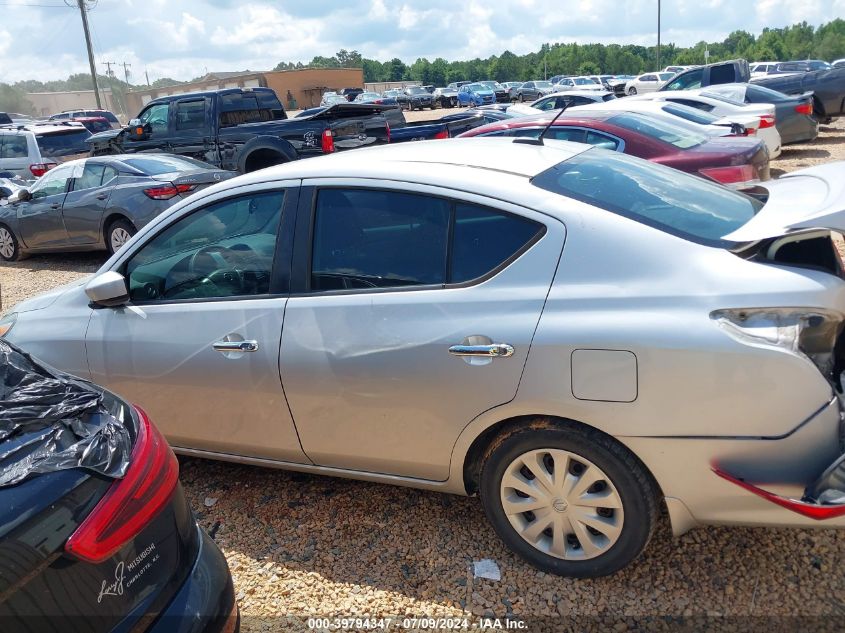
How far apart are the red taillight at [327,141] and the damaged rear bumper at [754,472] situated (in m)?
8.16

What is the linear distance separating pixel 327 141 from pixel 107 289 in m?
6.91

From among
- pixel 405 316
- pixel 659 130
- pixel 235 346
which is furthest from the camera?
pixel 659 130

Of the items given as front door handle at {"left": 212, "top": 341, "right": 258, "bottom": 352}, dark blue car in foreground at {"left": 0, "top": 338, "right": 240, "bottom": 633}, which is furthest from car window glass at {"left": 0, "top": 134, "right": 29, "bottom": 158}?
dark blue car in foreground at {"left": 0, "top": 338, "right": 240, "bottom": 633}

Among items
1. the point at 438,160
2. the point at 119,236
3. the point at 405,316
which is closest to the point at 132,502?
the point at 405,316

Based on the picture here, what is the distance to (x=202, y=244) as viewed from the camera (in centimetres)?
334

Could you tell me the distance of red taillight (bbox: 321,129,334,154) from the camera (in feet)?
31.8

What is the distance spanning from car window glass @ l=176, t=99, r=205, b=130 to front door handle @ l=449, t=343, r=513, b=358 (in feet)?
32.3

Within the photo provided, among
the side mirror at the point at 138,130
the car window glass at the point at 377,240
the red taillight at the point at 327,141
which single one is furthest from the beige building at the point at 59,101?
the car window glass at the point at 377,240

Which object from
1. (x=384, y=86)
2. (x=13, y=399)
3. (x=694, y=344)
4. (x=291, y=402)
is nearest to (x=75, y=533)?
(x=13, y=399)

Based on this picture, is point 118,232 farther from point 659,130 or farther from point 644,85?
point 644,85

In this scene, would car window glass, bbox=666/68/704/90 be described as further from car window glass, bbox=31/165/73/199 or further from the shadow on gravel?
the shadow on gravel

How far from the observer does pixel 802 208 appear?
2.56 m

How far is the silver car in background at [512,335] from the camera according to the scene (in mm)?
2221

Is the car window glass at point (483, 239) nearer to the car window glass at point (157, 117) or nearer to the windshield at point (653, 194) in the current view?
the windshield at point (653, 194)
